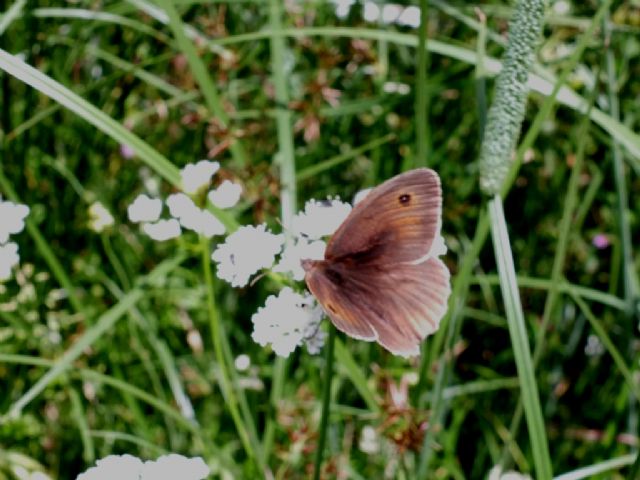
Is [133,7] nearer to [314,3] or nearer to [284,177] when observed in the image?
[314,3]

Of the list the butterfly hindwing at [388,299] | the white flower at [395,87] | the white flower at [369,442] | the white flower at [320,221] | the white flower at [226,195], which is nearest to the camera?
the butterfly hindwing at [388,299]

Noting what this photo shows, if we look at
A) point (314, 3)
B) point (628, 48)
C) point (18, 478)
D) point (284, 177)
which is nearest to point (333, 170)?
point (314, 3)

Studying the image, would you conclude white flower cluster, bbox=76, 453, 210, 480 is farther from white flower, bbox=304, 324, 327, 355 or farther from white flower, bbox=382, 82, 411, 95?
white flower, bbox=382, 82, 411, 95

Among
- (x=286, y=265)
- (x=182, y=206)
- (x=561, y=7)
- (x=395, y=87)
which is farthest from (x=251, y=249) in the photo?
(x=561, y=7)

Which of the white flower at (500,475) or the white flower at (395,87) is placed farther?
the white flower at (395,87)

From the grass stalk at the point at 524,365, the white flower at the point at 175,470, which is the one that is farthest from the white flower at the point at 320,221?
the white flower at the point at 175,470

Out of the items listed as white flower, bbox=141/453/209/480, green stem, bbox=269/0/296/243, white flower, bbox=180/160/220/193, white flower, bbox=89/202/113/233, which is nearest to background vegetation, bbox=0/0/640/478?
green stem, bbox=269/0/296/243

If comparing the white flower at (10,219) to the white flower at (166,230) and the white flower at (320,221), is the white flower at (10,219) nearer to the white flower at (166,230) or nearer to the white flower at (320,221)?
the white flower at (166,230)

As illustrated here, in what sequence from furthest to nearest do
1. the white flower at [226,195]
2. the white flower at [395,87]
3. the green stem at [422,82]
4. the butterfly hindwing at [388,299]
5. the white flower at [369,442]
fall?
1. the white flower at [395,87]
2. the white flower at [369,442]
3. the white flower at [226,195]
4. the green stem at [422,82]
5. the butterfly hindwing at [388,299]
